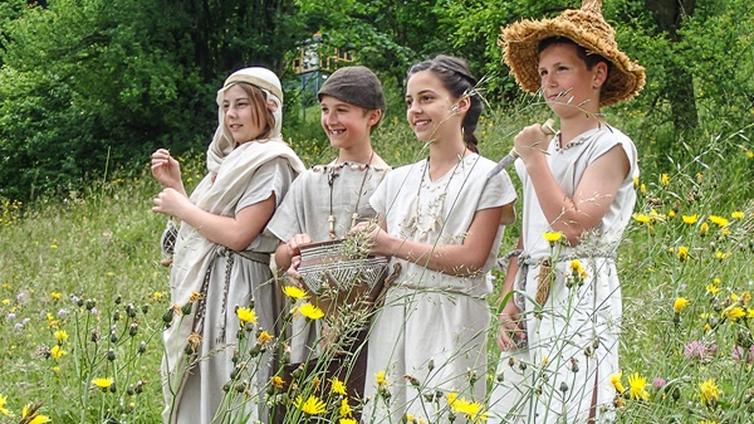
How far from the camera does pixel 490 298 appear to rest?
175 inches

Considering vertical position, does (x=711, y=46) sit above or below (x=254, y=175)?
above

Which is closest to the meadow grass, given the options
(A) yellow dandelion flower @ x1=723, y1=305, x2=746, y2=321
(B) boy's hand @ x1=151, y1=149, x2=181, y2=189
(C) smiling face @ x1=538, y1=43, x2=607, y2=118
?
(A) yellow dandelion flower @ x1=723, y1=305, x2=746, y2=321

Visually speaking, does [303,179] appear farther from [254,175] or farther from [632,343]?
[632,343]

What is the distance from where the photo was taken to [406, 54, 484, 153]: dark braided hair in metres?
3.07

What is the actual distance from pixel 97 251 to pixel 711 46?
472 centimetres

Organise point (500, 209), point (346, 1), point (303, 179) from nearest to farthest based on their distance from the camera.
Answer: point (500, 209)
point (303, 179)
point (346, 1)

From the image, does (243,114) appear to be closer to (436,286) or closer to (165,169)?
(165,169)

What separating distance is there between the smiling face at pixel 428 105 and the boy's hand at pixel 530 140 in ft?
1.66

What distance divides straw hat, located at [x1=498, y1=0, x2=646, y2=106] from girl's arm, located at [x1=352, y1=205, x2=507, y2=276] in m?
0.44

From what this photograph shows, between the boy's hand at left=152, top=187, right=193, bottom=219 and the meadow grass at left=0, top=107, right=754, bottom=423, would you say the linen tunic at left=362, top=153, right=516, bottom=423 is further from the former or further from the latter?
the boy's hand at left=152, top=187, right=193, bottom=219

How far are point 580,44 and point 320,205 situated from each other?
1025mm

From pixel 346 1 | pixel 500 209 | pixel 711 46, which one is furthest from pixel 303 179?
pixel 346 1

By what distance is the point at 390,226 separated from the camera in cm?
307

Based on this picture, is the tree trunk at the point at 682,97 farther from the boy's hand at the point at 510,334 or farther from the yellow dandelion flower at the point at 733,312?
the yellow dandelion flower at the point at 733,312
